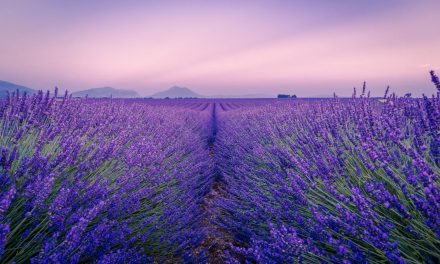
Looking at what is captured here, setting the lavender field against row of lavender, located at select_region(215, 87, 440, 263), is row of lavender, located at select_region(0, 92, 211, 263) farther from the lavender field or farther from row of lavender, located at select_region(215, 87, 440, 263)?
row of lavender, located at select_region(215, 87, 440, 263)

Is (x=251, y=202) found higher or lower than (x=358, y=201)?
lower

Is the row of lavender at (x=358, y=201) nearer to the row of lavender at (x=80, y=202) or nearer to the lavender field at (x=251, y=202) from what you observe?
the lavender field at (x=251, y=202)

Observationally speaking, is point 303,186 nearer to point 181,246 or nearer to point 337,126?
point 181,246

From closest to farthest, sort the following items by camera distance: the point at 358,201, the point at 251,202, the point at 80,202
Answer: the point at 358,201, the point at 80,202, the point at 251,202

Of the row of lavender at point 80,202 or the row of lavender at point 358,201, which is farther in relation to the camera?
the row of lavender at point 80,202

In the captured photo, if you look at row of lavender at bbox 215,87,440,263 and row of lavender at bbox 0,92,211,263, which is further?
row of lavender at bbox 0,92,211,263

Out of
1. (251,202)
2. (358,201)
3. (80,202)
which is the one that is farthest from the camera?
(251,202)

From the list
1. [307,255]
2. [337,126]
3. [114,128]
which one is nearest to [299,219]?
[307,255]

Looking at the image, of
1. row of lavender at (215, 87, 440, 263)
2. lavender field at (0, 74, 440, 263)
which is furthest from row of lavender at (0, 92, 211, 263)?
row of lavender at (215, 87, 440, 263)

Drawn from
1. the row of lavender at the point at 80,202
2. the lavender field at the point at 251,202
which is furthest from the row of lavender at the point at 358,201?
the row of lavender at the point at 80,202

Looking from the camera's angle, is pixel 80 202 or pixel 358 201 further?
pixel 80 202

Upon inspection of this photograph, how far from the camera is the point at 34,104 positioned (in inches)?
118

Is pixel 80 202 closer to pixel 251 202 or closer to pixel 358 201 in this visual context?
pixel 251 202

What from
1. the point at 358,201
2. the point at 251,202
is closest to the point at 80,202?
the point at 251,202
